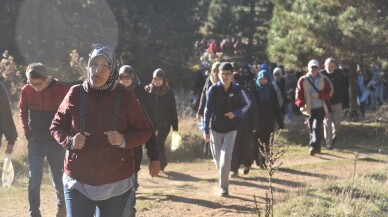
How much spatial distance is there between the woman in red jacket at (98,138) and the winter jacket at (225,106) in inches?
142

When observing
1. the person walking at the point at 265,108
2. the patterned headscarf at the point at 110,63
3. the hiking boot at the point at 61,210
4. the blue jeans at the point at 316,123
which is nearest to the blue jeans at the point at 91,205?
the patterned headscarf at the point at 110,63

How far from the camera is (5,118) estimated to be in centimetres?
579

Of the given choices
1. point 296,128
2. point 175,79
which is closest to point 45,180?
point 296,128

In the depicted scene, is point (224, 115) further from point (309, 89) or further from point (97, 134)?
point (97, 134)

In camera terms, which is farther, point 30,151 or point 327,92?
point 327,92

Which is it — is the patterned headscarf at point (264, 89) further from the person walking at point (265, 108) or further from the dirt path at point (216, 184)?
the dirt path at point (216, 184)

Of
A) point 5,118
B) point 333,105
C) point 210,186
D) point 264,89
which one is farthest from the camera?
point 333,105

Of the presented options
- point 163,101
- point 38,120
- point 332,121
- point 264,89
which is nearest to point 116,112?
point 38,120

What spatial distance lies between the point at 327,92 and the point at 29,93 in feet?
20.7

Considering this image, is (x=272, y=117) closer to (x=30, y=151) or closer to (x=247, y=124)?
(x=247, y=124)

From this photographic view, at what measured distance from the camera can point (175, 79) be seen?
91.6 feet

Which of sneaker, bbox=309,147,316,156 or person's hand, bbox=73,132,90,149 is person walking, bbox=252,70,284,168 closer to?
sneaker, bbox=309,147,316,156

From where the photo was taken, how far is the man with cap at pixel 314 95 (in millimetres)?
10562

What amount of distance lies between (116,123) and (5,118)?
7.89 feet
